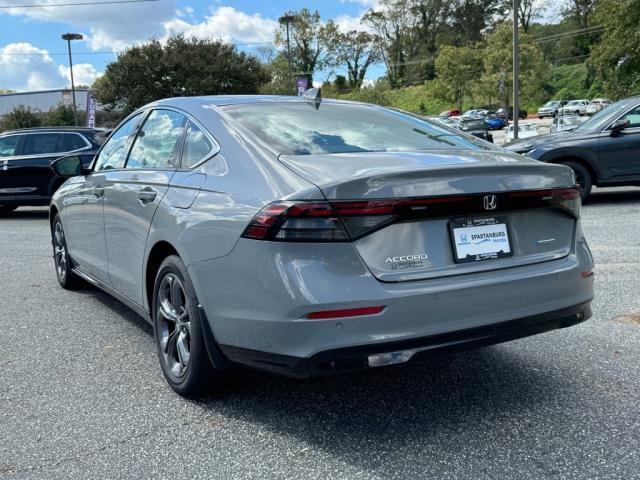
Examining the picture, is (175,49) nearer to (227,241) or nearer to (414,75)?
(227,241)

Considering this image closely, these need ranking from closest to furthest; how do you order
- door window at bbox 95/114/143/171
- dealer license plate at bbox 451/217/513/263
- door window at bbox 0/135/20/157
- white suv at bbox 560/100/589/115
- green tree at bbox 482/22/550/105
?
dealer license plate at bbox 451/217/513/263 → door window at bbox 95/114/143/171 → door window at bbox 0/135/20/157 → white suv at bbox 560/100/589/115 → green tree at bbox 482/22/550/105

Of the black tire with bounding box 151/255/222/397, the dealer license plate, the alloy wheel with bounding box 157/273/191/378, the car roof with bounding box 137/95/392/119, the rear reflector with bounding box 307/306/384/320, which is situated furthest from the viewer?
the car roof with bounding box 137/95/392/119

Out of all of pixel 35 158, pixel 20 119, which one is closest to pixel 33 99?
pixel 20 119

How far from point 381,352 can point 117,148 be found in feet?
9.72

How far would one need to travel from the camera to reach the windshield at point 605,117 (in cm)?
1026

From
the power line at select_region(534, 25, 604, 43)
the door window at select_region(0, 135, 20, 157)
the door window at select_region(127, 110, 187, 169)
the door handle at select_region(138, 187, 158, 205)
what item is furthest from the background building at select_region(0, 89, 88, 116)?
the door handle at select_region(138, 187, 158, 205)

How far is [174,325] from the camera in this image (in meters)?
3.53

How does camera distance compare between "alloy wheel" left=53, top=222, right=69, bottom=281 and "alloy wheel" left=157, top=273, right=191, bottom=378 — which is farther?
"alloy wheel" left=53, top=222, right=69, bottom=281

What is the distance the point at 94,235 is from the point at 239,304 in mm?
2326

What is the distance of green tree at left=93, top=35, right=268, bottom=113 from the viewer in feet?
141

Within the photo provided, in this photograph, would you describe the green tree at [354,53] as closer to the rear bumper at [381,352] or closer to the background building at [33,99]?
the background building at [33,99]

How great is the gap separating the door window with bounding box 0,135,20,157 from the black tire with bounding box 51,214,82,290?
24.2ft

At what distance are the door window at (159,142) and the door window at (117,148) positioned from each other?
0.17 meters

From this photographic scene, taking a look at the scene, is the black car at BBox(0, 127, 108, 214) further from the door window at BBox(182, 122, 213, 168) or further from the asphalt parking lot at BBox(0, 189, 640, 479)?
the door window at BBox(182, 122, 213, 168)
